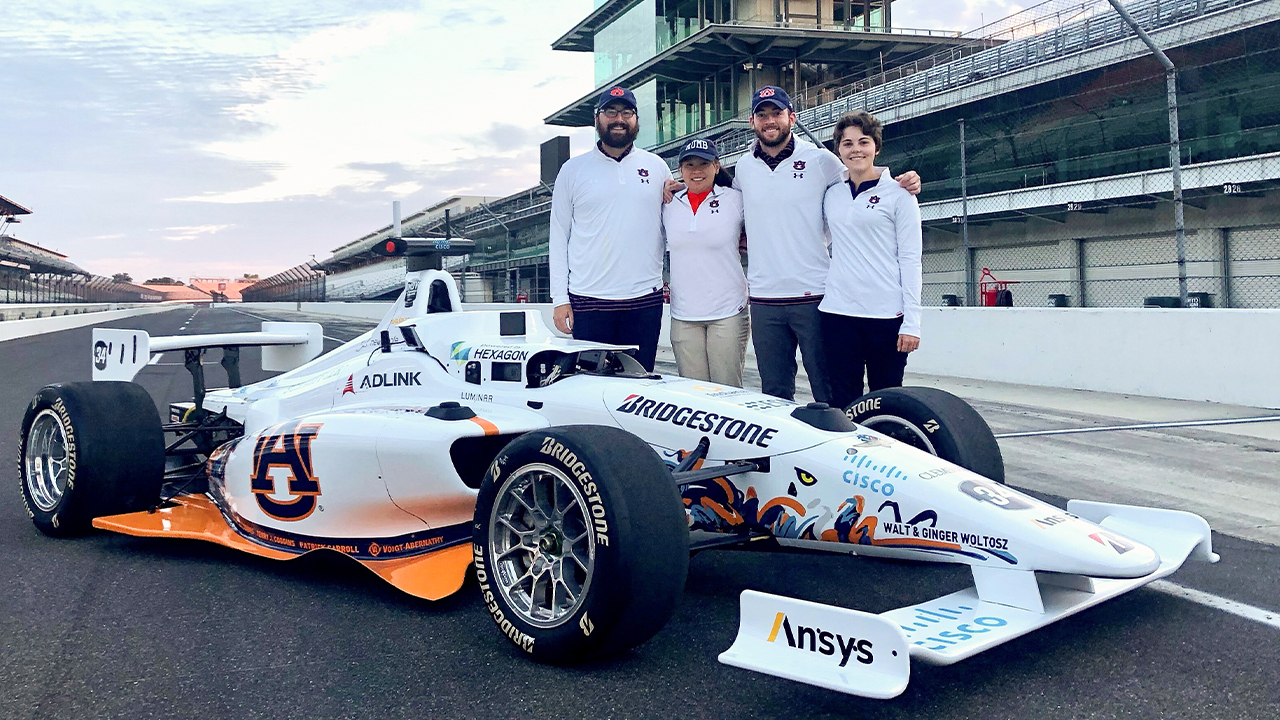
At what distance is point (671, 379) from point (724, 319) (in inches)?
43.8

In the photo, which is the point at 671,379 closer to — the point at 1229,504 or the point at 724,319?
the point at 724,319

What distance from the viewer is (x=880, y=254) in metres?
4.65

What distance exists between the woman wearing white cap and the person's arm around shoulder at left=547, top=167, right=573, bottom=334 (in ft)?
1.92

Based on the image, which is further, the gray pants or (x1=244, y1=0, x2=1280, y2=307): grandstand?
(x1=244, y1=0, x2=1280, y2=307): grandstand

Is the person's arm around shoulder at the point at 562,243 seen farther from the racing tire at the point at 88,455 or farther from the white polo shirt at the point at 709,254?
the racing tire at the point at 88,455

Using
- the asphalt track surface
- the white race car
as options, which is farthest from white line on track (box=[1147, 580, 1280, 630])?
the white race car

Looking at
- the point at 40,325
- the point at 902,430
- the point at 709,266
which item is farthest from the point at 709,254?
the point at 40,325

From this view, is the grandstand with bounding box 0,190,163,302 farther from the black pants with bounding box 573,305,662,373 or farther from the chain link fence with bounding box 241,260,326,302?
the black pants with bounding box 573,305,662,373

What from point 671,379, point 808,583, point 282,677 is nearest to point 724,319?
point 671,379

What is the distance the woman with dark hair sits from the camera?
4.59m

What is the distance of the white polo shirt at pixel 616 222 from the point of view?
16.9 feet

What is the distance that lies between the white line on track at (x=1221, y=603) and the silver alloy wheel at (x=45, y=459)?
199 inches

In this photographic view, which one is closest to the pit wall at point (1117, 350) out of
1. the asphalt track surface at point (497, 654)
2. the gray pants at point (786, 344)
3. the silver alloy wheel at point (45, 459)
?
the asphalt track surface at point (497, 654)

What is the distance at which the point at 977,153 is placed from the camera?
76.8 ft
